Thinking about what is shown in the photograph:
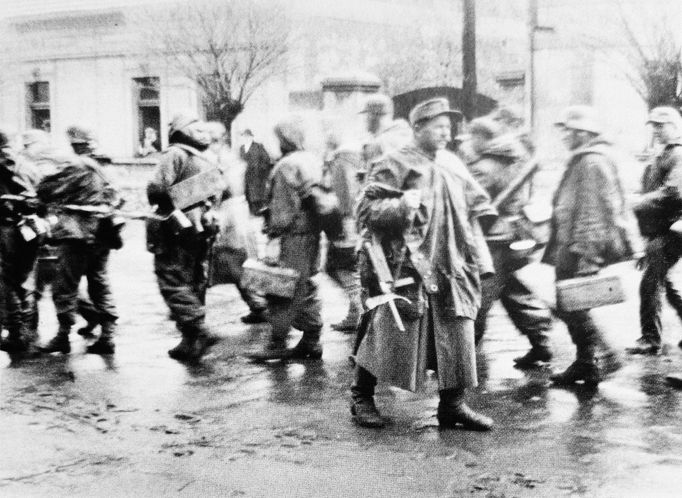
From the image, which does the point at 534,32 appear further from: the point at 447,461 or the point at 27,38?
the point at 27,38

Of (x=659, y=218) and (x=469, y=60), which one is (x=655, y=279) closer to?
(x=659, y=218)

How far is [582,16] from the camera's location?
21.1m

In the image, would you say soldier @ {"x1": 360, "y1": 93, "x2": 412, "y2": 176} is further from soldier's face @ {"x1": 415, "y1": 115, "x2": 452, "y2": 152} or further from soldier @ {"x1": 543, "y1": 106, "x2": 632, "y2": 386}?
soldier's face @ {"x1": 415, "y1": 115, "x2": 452, "y2": 152}

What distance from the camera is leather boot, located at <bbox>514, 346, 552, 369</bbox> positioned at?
7461 millimetres

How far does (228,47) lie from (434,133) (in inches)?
596

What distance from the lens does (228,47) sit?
20.3m

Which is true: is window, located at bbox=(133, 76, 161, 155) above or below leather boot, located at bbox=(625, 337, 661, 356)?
above

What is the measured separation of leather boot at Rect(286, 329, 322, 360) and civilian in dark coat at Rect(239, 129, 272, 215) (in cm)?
539

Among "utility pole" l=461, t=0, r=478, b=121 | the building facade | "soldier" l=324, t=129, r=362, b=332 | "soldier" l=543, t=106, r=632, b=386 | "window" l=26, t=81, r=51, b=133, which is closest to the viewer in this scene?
"soldier" l=543, t=106, r=632, b=386

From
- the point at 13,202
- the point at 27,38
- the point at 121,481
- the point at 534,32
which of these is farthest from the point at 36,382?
the point at 27,38

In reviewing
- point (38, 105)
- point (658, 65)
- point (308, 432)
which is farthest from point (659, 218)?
point (38, 105)

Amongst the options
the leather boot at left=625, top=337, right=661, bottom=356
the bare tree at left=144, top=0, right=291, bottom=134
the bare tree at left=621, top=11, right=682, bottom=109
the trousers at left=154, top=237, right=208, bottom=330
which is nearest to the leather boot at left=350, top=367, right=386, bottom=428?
the trousers at left=154, top=237, right=208, bottom=330

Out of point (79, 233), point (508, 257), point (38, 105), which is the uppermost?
point (38, 105)

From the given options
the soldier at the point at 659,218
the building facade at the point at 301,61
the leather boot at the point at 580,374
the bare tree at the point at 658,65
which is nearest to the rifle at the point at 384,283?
the leather boot at the point at 580,374
